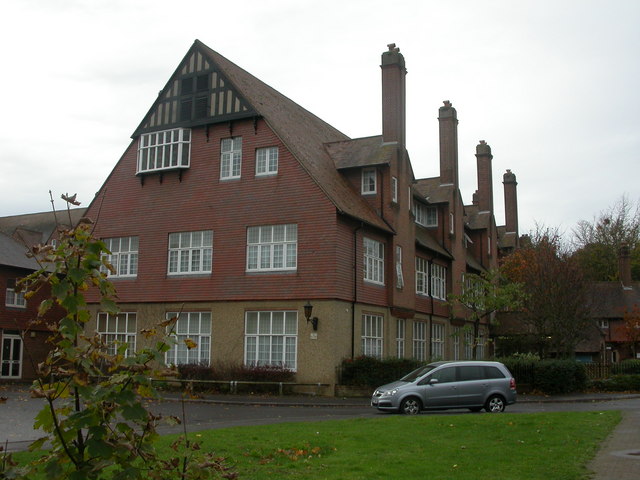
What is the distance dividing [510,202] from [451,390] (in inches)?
1470

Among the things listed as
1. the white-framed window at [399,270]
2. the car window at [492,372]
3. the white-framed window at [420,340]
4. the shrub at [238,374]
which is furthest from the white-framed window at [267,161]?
the car window at [492,372]

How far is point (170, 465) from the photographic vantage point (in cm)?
475

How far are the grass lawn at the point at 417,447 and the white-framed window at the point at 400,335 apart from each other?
15.3 meters

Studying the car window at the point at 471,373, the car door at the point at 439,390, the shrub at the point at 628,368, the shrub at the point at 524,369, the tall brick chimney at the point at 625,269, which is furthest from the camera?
the tall brick chimney at the point at 625,269

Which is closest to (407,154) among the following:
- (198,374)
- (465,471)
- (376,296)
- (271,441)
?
(376,296)

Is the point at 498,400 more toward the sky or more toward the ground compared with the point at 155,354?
more toward the ground

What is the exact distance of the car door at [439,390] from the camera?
21.2m

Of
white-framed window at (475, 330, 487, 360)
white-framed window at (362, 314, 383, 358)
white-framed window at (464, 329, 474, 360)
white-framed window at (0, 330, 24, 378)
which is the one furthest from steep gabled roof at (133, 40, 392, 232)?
white-framed window at (475, 330, 487, 360)

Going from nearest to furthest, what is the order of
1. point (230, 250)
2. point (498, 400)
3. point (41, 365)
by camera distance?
point (41, 365), point (498, 400), point (230, 250)

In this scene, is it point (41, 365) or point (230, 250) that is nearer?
point (41, 365)

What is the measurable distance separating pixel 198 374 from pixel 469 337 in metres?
19.0

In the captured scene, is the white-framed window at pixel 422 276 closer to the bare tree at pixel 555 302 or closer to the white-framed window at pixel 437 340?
the white-framed window at pixel 437 340

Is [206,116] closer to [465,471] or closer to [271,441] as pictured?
[271,441]

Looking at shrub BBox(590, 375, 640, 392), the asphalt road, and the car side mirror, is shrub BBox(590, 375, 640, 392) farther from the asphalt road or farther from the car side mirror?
the car side mirror
